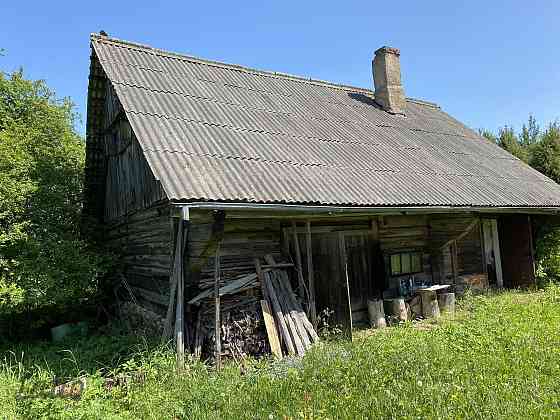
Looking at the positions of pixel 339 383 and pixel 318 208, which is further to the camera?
pixel 318 208

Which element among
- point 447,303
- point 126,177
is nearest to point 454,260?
point 447,303

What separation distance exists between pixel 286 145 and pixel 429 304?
4518mm

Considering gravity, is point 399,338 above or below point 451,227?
below

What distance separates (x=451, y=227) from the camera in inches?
379

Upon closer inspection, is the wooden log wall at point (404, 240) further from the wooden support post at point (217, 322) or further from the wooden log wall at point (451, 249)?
the wooden support post at point (217, 322)

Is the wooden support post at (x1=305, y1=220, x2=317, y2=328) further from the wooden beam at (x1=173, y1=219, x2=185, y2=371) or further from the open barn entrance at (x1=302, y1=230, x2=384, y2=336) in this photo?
the wooden beam at (x1=173, y1=219, x2=185, y2=371)

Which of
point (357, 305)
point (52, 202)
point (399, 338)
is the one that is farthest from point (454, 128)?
point (52, 202)

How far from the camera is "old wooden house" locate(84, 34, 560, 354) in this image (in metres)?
6.41

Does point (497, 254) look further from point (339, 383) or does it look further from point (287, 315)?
point (339, 383)

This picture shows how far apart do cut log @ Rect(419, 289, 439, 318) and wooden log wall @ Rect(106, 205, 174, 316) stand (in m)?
5.30

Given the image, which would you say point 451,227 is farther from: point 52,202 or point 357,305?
point 52,202

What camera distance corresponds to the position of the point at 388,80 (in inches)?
539

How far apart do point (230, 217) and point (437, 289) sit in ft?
17.4

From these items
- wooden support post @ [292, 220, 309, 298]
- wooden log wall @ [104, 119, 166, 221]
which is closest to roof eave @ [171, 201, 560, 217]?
wooden support post @ [292, 220, 309, 298]
